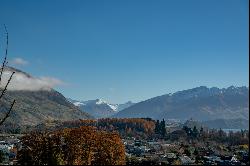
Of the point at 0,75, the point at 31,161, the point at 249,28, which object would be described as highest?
the point at 249,28

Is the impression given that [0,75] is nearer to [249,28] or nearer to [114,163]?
[249,28]

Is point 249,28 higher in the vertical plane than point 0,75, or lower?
higher

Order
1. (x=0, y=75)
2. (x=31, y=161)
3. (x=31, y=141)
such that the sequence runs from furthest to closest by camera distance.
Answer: (x=31, y=141)
(x=31, y=161)
(x=0, y=75)

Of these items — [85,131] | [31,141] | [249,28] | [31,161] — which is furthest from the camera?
[85,131]

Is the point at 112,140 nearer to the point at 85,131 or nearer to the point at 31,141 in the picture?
the point at 85,131

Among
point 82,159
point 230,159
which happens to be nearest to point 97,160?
point 82,159

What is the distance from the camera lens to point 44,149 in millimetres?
71562

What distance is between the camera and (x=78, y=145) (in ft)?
253

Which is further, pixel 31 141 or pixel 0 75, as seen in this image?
pixel 31 141

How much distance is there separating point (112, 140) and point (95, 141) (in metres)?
3.59

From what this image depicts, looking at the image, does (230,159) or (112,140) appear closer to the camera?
(112,140)

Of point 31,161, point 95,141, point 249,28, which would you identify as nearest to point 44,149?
point 31,161

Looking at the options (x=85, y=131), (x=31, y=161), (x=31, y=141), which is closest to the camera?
(x=31, y=161)

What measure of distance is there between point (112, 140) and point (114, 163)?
529 cm
